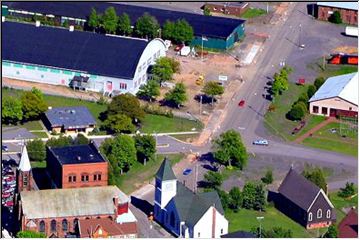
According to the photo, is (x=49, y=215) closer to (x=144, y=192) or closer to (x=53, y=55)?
(x=144, y=192)

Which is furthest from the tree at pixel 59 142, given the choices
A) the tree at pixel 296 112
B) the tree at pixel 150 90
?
the tree at pixel 296 112

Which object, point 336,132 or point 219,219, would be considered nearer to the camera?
point 219,219

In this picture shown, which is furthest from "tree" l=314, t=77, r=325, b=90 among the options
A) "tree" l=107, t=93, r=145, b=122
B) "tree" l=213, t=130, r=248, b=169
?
"tree" l=213, t=130, r=248, b=169

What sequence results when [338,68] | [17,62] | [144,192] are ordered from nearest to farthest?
[144,192] < [17,62] < [338,68]

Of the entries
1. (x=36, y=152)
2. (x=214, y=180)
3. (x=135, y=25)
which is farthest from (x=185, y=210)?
(x=135, y=25)

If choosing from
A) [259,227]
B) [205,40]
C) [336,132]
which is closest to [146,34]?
[205,40]

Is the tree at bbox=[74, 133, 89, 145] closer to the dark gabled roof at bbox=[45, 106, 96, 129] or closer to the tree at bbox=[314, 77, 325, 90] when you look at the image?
the dark gabled roof at bbox=[45, 106, 96, 129]
